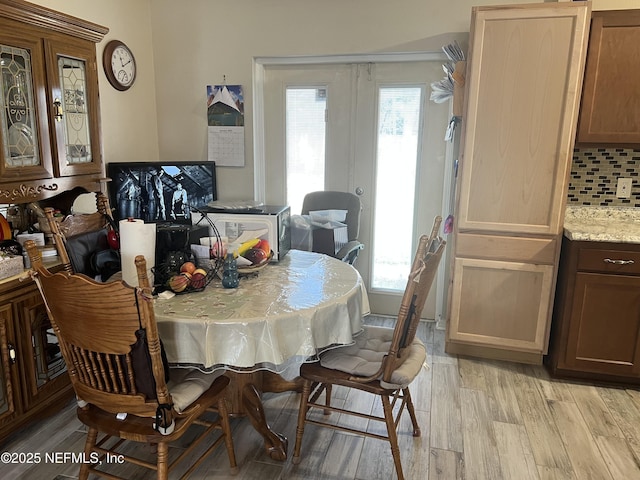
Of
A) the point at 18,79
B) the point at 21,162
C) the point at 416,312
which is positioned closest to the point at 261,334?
the point at 416,312

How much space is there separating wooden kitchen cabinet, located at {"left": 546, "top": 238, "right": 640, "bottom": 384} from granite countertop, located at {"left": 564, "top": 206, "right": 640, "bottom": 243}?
0.14 feet

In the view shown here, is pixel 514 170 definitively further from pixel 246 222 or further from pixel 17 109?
pixel 17 109

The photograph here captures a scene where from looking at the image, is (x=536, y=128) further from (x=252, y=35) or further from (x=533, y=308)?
(x=252, y=35)

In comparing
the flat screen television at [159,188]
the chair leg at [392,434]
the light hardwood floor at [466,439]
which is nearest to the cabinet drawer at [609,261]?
→ the light hardwood floor at [466,439]

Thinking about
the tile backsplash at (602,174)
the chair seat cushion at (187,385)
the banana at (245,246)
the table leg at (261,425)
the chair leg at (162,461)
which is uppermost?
the tile backsplash at (602,174)

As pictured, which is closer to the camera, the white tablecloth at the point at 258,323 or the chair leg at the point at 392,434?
the white tablecloth at the point at 258,323

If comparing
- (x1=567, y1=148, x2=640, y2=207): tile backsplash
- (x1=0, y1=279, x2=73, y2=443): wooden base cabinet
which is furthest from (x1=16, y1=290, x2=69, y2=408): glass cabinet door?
(x1=567, y1=148, x2=640, y2=207): tile backsplash

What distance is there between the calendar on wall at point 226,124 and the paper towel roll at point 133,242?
5.96ft

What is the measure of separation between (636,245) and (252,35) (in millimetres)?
2834

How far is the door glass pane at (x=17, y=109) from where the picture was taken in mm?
2072

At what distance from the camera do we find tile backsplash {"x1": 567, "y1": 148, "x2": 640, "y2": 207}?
116 inches

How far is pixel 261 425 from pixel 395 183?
209 centimetres

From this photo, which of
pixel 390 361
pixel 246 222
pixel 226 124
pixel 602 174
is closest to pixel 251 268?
pixel 246 222

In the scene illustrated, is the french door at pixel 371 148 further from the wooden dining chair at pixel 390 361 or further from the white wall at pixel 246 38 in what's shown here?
the wooden dining chair at pixel 390 361
